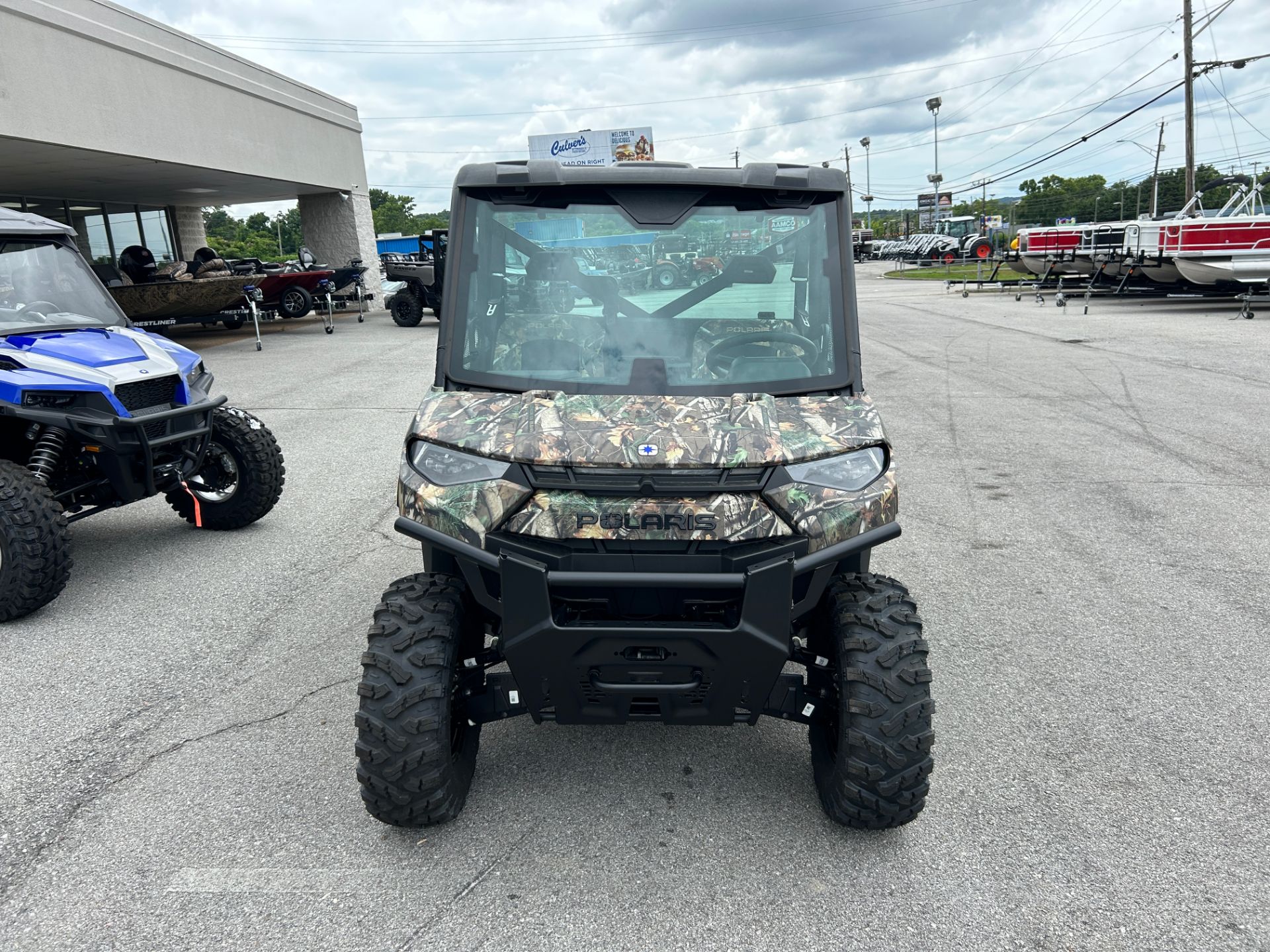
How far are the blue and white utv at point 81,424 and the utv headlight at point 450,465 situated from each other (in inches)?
112

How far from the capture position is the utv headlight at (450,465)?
8.98ft

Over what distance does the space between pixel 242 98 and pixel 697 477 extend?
20.9 m

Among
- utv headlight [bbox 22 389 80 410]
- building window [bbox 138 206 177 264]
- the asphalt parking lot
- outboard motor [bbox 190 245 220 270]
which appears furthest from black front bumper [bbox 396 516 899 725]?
building window [bbox 138 206 177 264]

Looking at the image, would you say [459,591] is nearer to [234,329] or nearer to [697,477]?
[697,477]

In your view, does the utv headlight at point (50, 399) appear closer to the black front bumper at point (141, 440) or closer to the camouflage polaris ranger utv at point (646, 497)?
the black front bumper at point (141, 440)

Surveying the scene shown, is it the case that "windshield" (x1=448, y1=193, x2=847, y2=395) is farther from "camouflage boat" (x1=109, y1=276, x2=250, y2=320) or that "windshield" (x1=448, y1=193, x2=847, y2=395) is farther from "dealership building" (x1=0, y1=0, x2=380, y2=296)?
"camouflage boat" (x1=109, y1=276, x2=250, y2=320)

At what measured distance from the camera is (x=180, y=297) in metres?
17.5

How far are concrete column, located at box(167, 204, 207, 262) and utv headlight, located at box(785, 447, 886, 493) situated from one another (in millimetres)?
27228

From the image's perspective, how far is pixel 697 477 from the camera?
2.67m

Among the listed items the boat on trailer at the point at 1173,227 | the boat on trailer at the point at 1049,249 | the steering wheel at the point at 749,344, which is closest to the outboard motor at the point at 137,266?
the steering wheel at the point at 749,344

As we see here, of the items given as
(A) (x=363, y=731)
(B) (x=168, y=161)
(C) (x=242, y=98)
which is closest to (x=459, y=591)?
(A) (x=363, y=731)

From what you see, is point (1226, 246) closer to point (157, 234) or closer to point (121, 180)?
point (121, 180)

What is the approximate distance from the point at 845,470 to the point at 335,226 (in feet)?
84.9

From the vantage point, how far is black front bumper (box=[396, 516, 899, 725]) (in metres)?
2.56
